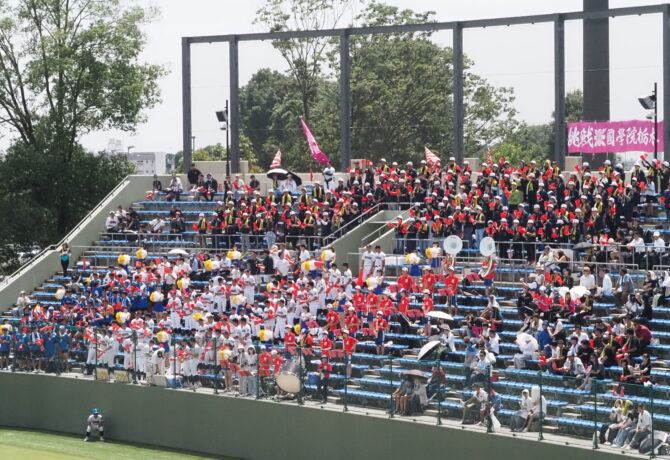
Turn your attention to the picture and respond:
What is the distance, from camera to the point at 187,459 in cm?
2902

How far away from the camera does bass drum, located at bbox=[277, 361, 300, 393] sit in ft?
89.1

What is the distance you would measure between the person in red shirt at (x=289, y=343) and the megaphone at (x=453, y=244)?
392 centimetres

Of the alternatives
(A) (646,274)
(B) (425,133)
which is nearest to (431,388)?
(A) (646,274)

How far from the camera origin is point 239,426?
2866 cm

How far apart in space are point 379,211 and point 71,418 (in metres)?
9.56

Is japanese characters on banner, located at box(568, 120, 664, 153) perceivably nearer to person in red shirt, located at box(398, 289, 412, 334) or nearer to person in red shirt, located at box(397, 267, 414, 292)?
person in red shirt, located at box(397, 267, 414, 292)

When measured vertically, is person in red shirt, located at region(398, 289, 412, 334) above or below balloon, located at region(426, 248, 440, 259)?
below

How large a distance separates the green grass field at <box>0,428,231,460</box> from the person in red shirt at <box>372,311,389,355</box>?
4.50m

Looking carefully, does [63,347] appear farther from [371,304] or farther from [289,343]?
[371,304]

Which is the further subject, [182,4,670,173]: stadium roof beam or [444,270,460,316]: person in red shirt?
[182,4,670,173]: stadium roof beam

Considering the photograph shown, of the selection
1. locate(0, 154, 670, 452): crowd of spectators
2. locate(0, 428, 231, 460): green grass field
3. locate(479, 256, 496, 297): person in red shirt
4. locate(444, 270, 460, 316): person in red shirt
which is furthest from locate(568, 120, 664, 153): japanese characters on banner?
locate(0, 428, 231, 460): green grass field

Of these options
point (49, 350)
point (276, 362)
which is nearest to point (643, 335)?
point (276, 362)

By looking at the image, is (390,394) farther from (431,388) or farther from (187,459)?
(187,459)

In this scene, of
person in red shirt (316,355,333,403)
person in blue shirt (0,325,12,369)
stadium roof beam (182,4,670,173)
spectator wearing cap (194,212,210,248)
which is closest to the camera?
person in red shirt (316,355,333,403)
